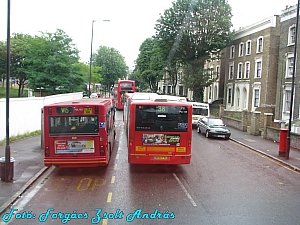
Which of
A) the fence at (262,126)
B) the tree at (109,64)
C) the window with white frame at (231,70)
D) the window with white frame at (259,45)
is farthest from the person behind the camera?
the tree at (109,64)

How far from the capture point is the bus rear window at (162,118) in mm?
11875

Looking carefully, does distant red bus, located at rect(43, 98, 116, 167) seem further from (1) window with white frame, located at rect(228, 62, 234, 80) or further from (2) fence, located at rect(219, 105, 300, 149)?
(1) window with white frame, located at rect(228, 62, 234, 80)

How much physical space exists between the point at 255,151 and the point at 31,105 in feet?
47.4

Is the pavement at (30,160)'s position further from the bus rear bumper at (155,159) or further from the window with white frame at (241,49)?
the window with white frame at (241,49)

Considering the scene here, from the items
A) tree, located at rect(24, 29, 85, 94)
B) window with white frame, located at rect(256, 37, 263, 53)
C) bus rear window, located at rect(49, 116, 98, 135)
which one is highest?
window with white frame, located at rect(256, 37, 263, 53)

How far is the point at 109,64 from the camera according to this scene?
3295 inches

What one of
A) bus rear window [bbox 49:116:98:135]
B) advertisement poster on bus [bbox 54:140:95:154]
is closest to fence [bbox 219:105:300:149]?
advertisement poster on bus [bbox 54:140:95:154]

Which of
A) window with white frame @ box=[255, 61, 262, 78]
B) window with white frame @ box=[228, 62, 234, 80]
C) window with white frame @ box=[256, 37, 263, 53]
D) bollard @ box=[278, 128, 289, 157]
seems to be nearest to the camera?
bollard @ box=[278, 128, 289, 157]

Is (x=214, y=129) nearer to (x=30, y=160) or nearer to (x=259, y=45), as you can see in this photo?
(x=30, y=160)

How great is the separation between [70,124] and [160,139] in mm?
3309

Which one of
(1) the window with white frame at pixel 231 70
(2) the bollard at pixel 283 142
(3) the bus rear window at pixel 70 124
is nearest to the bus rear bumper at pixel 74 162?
(3) the bus rear window at pixel 70 124

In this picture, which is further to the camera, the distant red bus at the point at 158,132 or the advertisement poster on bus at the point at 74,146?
the distant red bus at the point at 158,132

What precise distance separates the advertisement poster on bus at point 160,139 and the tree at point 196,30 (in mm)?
30502

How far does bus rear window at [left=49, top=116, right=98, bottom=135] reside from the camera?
1123cm
